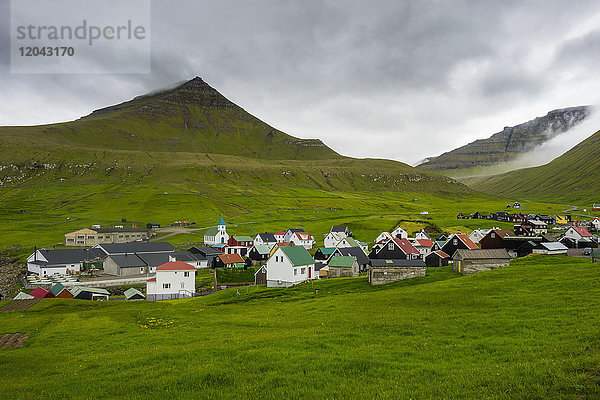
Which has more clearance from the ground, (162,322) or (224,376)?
(224,376)

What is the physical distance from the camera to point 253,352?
57.8ft

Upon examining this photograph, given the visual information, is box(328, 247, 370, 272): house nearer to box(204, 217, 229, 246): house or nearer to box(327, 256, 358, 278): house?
box(327, 256, 358, 278): house

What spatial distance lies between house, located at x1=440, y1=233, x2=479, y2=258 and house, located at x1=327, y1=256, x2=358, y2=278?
18.2 m

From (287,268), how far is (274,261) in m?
3.22

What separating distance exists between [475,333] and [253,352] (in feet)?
39.5

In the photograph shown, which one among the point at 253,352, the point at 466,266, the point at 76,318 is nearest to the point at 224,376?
the point at 253,352

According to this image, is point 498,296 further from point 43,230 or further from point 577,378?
point 43,230

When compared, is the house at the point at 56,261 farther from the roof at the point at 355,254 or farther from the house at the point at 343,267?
the roof at the point at 355,254

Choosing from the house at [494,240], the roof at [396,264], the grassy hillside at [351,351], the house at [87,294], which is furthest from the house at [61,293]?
the house at [494,240]

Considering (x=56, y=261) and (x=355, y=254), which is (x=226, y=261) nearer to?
(x=355, y=254)

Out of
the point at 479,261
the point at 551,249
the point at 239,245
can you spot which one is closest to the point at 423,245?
the point at 551,249

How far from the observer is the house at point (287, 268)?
64.6 metres

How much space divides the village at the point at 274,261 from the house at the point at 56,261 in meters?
0.21

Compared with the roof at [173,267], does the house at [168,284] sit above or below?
below
